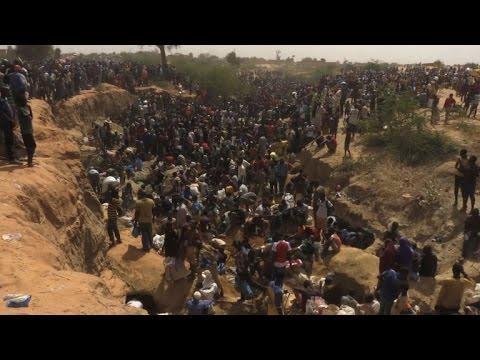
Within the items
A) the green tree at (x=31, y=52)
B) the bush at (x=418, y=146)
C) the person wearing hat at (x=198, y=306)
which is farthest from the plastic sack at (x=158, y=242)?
the green tree at (x=31, y=52)

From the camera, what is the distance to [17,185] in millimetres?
7617

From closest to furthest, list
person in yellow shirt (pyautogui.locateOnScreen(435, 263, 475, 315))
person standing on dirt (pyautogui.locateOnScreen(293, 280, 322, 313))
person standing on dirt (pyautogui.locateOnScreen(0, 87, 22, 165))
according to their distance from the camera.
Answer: person in yellow shirt (pyautogui.locateOnScreen(435, 263, 475, 315)), person standing on dirt (pyautogui.locateOnScreen(0, 87, 22, 165)), person standing on dirt (pyautogui.locateOnScreen(293, 280, 322, 313))

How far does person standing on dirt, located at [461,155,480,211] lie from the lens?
10.7 metres

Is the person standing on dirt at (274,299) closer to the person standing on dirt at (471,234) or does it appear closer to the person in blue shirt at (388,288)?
the person in blue shirt at (388,288)

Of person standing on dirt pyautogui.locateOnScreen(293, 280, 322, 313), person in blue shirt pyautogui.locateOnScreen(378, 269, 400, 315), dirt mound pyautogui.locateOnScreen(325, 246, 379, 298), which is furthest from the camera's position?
dirt mound pyautogui.locateOnScreen(325, 246, 379, 298)

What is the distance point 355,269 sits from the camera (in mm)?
10117

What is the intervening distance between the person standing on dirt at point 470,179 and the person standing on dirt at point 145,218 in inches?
316

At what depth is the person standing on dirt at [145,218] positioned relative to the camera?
988 centimetres

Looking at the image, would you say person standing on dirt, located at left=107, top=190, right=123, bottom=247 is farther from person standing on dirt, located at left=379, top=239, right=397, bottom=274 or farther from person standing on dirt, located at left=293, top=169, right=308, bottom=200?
person standing on dirt, located at left=293, top=169, right=308, bottom=200

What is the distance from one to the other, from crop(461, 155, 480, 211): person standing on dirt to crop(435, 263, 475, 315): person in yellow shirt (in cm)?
487

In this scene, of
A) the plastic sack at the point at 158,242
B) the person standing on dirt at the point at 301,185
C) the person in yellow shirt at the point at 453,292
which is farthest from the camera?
the person standing on dirt at the point at 301,185

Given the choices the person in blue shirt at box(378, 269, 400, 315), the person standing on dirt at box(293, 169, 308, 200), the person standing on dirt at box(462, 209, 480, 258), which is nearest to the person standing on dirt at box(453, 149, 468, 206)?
the person standing on dirt at box(462, 209, 480, 258)
